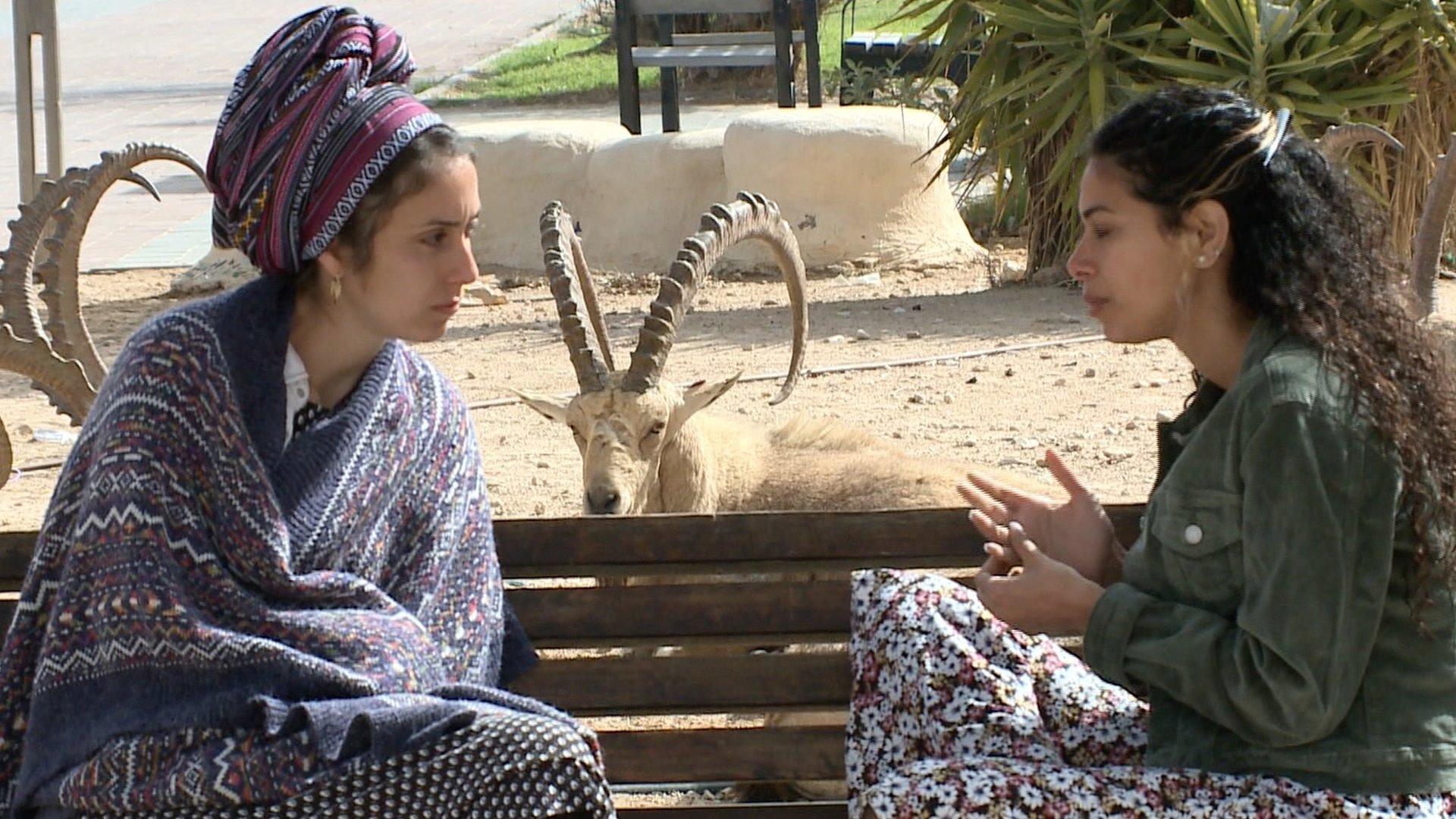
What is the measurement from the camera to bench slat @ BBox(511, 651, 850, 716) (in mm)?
3324

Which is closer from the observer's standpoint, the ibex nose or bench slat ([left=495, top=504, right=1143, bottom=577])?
bench slat ([left=495, top=504, right=1143, bottom=577])

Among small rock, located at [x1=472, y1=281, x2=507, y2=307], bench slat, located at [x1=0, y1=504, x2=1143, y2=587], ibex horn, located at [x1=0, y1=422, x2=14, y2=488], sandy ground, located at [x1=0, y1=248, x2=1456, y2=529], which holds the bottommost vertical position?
small rock, located at [x1=472, y1=281, x2=507, y2=307]

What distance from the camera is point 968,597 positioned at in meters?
3.08

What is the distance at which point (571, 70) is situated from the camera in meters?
27.2

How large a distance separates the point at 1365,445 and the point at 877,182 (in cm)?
1081

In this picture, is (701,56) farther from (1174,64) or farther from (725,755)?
(725,755)

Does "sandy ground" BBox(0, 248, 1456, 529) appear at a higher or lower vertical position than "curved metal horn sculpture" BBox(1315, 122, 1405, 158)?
lower

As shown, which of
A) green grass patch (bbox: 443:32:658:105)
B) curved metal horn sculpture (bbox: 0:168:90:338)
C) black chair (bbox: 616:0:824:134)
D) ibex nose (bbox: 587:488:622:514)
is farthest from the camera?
green grass patch (bbox: 443:32:658:105)

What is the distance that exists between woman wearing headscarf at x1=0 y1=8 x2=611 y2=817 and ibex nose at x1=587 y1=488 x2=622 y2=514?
105 inches

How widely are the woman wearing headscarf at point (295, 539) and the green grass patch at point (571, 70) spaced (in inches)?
742

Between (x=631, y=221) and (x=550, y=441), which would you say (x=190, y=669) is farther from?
(x=631, y=221)

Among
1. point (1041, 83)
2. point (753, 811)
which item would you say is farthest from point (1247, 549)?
point (1041, 83)

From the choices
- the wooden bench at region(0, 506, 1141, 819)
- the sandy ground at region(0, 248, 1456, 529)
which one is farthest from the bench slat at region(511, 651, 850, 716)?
the sandy ground at region(0, 248, 1456, 529)

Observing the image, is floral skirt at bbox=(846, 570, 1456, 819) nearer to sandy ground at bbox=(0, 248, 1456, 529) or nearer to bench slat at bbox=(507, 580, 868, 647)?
bench slat at bbox=(507, 580, 868, 647)
